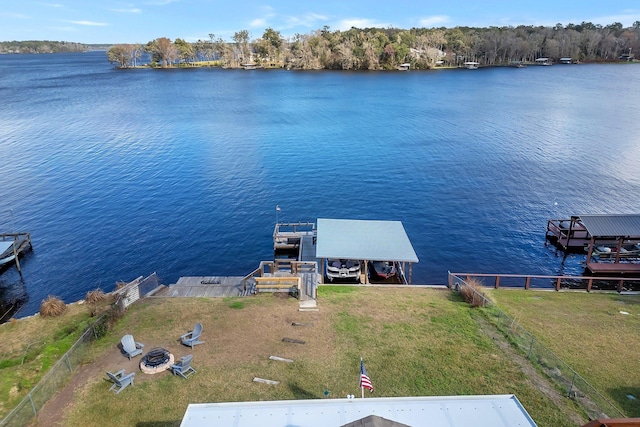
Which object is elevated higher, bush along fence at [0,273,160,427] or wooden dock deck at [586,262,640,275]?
bush along fence at [0,273,160,427]

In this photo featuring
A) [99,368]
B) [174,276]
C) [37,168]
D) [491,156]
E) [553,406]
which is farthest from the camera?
[491,156]

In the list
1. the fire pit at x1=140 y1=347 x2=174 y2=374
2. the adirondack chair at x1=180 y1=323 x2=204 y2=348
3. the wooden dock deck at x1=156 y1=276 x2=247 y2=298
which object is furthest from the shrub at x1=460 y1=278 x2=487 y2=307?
the fire pit at x1=140 y1=347 x2=174 y2=374

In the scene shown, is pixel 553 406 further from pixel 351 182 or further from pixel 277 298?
pixel 351 182

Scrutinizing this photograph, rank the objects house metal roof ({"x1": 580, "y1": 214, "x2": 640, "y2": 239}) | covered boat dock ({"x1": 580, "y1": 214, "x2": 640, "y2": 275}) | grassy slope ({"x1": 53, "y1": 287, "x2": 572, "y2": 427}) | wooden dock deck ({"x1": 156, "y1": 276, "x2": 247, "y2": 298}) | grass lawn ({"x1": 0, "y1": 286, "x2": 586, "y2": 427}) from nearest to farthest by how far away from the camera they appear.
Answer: grass lawn ({"x1": 0, "y1": 286, "x2": 586, "y2": 427}) < grassy slope ({"x1": 53, "y1": 287, "x2": 572, "y2": 427}) < wooden dock deck ({"x1": 156, "y1": 276, "x2": 247, "y2": 298}) < house metal roof ({"x1": 580, "y1": 214, "x2": 640, "y2": 239}) < covered boat dock ({"x1": 580, "y1": 214, "x2": 640, "y2": 275})

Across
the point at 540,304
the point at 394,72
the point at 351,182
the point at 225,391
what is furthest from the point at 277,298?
the point at 394,72

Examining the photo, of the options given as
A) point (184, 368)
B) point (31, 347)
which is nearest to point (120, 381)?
point (184, 368)

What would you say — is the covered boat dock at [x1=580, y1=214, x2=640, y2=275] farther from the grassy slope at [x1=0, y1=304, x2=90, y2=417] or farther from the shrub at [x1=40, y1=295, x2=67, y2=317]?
the shrub at [x1=40, y1=295, x2=67, y2=317]

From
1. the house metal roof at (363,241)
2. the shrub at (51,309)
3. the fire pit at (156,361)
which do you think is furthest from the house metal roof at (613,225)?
the shrub at (51,309)
